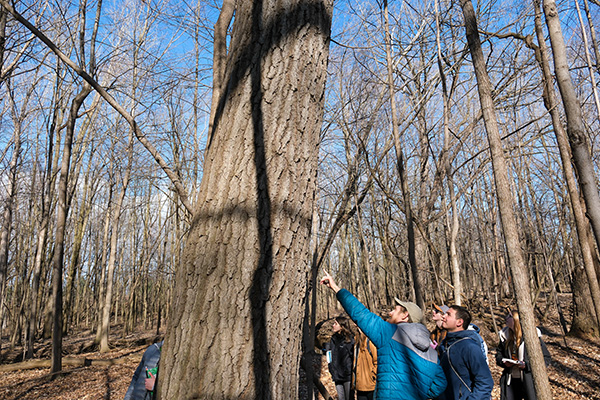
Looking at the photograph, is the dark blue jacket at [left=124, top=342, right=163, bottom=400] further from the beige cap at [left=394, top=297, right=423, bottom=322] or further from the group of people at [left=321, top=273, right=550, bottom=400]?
the beige cap at [left=394, top=297, right=423, bottom=322]

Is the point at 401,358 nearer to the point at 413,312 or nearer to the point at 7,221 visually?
the point at 413,312

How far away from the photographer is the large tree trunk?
1204 millimetres

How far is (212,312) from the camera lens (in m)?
1.21

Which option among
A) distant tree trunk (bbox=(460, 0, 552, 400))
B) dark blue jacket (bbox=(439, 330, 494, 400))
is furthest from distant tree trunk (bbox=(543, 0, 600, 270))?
dark blue jacket (bbox=(439, 330, 494, 400))

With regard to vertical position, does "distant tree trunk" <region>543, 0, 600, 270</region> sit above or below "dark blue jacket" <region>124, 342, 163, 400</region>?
above

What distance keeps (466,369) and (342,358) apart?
2341 millimetres

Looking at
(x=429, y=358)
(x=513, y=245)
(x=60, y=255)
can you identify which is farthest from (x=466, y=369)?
(x=60, y=255)

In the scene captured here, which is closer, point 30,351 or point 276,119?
point 276,119

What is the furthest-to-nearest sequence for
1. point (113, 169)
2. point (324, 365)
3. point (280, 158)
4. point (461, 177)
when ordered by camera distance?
point (113, 169) < point (461, 177) < point (324, 365) < point (280, 158)

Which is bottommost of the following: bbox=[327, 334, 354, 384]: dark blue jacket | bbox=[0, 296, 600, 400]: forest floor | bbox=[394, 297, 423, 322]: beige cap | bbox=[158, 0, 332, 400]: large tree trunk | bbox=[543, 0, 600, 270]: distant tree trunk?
bbox=[0, 296, 600, 400]: forest floor

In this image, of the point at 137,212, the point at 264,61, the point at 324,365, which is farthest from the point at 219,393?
the point at 137,212

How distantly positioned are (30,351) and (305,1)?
11153 mm

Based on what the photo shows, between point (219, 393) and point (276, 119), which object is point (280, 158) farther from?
point (219, 393)

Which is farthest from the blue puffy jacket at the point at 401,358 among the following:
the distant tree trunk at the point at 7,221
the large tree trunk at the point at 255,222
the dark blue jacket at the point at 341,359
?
the distant tree trunk at the point at 7,221
